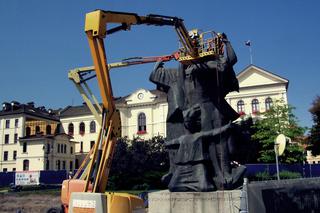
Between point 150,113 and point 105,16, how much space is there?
2289 inches

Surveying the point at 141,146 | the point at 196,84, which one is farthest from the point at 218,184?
the point at 141,146

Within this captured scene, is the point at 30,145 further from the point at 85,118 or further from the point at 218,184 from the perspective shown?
the point at 218,184

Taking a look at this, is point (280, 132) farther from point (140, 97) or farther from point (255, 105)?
point (140, 97)

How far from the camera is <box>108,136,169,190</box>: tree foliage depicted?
40781 mm

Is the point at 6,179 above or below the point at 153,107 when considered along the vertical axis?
below

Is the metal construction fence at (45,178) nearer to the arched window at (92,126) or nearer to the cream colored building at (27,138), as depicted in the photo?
the cream colored building at (27,138)

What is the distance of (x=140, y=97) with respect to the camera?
70625mm

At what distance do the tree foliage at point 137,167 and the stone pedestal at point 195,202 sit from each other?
25.4 m

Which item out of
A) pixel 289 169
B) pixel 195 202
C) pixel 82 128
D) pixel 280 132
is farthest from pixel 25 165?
pixel 195 202

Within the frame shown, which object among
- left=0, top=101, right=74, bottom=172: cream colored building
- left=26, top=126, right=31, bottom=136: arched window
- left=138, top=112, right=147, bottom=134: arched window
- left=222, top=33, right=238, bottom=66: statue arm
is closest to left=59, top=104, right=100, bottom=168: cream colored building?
left=0, top=101, right=74, bottom=172: cream colored building

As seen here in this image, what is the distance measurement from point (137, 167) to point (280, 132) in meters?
16.7

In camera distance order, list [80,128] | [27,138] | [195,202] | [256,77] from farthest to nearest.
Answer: [80,128] → [27,138] → [256,77] → [195,202]

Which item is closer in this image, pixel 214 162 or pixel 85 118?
pixel 214 162

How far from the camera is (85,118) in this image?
74.6m
